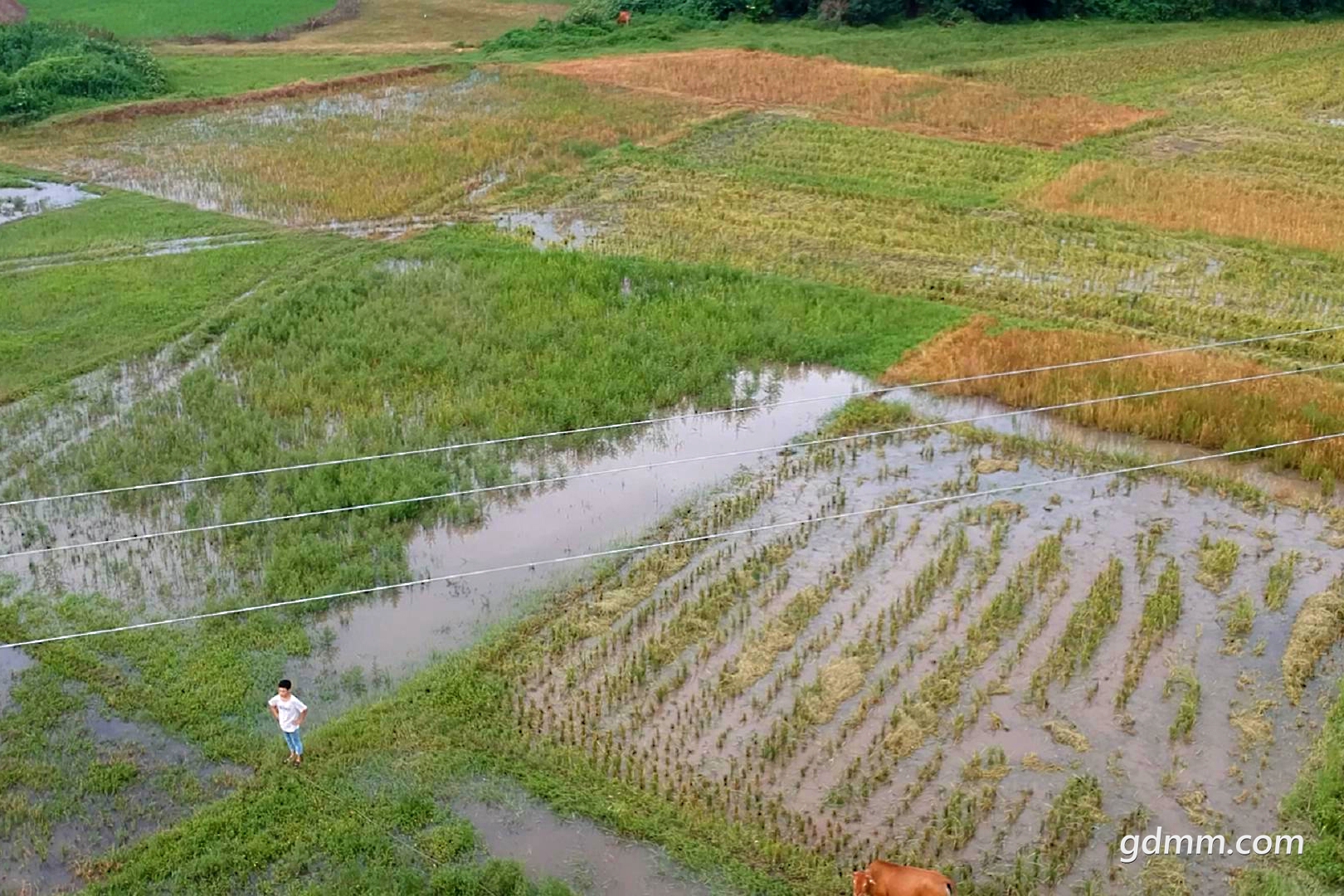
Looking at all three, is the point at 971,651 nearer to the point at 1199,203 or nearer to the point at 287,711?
the point at 287,711

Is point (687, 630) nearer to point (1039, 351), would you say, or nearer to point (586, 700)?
point (586, 700)

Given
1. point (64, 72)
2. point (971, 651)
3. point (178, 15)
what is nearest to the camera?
point (971, 651)

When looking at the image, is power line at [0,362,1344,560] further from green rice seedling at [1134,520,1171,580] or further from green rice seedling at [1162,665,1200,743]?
green rice seedling at [1162,665,1200,743]

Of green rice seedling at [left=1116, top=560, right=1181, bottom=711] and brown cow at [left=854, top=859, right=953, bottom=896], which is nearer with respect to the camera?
brown cow at [left=854, top=859, right=953, bottom=896]

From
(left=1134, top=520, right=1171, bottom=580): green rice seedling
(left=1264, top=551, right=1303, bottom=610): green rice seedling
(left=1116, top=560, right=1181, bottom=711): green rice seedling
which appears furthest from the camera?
(left=1134, top=520, right=1171, bottom=580): green rice seedling

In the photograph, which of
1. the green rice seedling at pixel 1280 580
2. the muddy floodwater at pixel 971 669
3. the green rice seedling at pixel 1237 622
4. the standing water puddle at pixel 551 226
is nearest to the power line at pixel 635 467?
the muddy floodwater at pixel 971 669

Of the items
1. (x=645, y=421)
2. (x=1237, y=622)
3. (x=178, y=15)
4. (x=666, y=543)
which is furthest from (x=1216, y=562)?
(x=178, y=15)

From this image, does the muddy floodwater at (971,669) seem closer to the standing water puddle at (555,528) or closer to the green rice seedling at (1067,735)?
the green rice seedling at (1067,735)

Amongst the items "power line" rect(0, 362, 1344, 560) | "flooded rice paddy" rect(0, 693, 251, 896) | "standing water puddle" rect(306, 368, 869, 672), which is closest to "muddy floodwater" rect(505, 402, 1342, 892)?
"standing water puddle" rect(306, 368, 869, 672)
